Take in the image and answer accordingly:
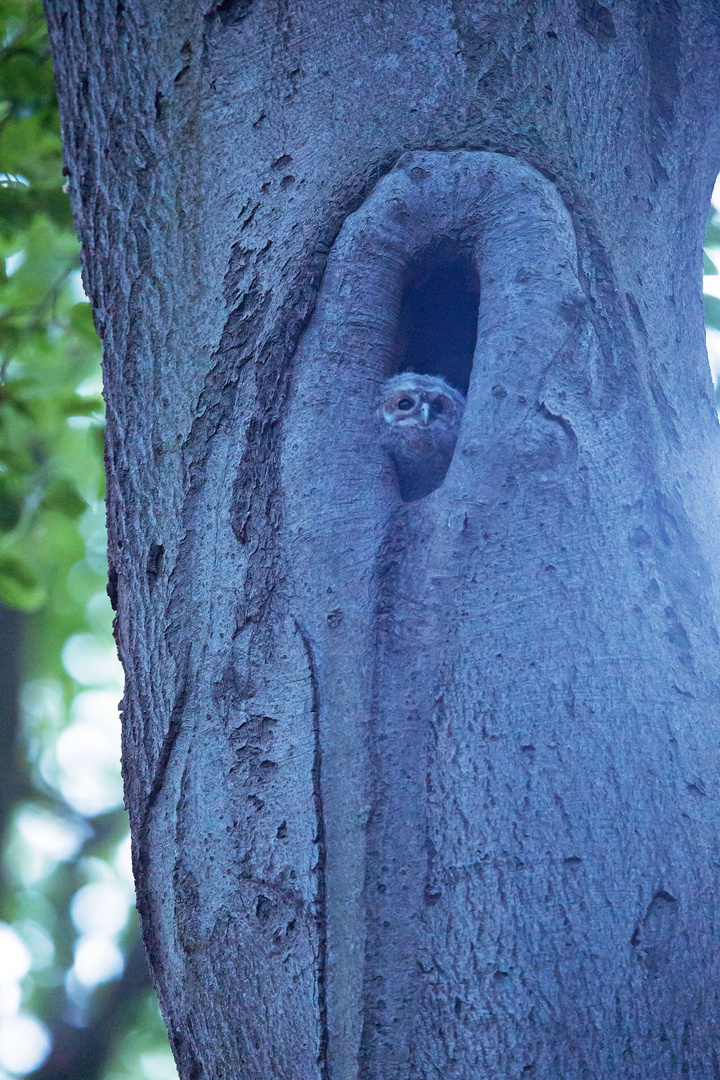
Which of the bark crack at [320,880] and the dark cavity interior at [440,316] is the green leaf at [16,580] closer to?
the dark cavity interior at [440,316]

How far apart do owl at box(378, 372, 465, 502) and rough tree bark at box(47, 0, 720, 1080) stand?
89 millimetres

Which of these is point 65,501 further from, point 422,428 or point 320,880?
point 320,880

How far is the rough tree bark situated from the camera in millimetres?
1008

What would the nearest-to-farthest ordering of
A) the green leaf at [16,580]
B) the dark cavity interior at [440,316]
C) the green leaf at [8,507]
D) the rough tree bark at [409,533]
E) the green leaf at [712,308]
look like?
the rough tree bark at [409,533]
the dark cavity interior at [440,316]
the green leaf at [712,308]
the green leaf at [8,507]
the green leaf at [16,580]

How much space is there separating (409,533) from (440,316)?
0.56m

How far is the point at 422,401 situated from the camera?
1.78 m

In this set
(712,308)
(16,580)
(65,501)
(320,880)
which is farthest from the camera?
(16,580)

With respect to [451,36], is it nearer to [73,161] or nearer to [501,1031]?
[73,161]

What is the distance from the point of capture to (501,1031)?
96cm

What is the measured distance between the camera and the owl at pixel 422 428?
150 cm

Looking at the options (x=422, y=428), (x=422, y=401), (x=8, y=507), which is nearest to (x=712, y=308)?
(x=422, y=401)

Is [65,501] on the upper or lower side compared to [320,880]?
upper

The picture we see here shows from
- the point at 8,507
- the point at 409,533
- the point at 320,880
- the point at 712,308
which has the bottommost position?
the point at 320,880

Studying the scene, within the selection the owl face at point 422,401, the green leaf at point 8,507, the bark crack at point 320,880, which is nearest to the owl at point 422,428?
the owl face at point 422,401
